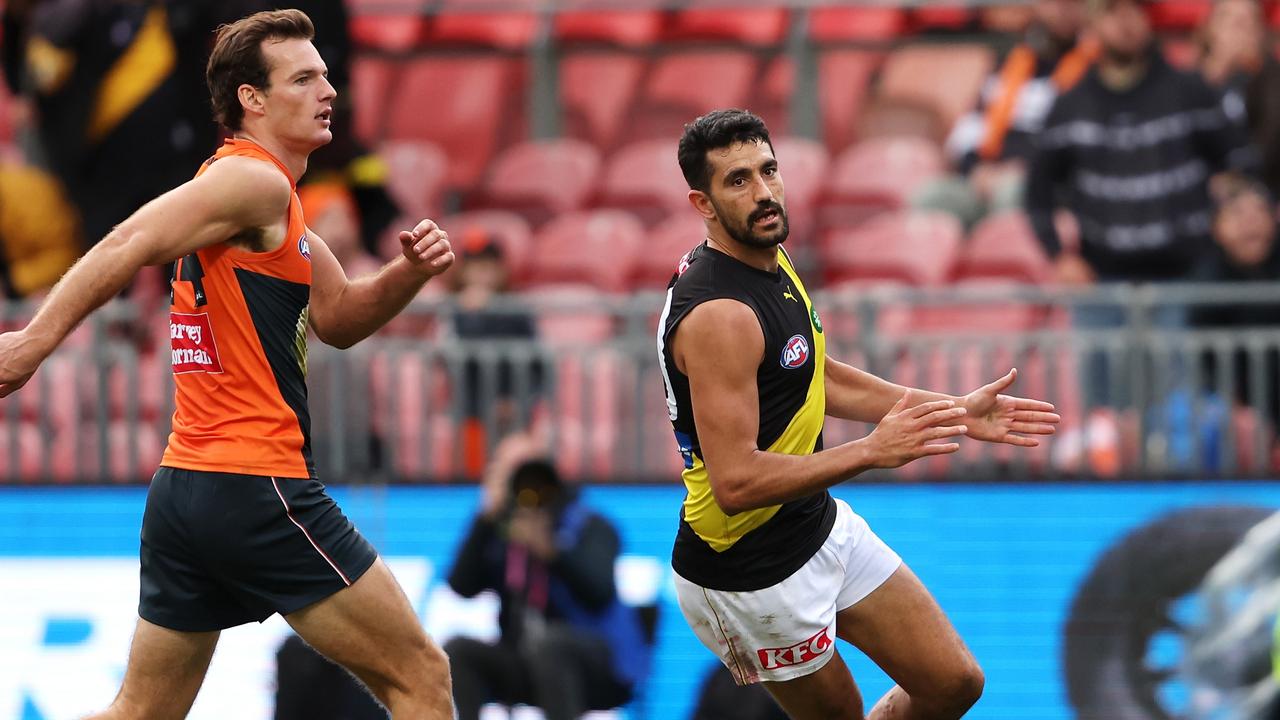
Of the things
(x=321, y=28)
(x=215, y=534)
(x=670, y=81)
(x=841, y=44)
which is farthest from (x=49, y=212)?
(x=215, y=534)

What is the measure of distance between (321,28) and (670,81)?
4190 millimetres

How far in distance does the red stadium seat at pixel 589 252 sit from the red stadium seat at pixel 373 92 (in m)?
2.30

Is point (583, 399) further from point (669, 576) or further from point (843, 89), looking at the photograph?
point (843, 89)

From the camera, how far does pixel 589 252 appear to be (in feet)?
40.8

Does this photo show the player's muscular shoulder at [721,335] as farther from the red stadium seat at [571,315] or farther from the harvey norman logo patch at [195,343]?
the red stadium seat at [571,315]

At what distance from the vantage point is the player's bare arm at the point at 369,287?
5902 millimetres

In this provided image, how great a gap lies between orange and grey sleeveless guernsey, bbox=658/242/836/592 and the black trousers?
3.18 m

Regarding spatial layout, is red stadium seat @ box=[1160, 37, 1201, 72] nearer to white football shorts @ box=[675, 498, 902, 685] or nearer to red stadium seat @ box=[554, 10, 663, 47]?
red stadium seat @ box=[554, 10, 663, 47]

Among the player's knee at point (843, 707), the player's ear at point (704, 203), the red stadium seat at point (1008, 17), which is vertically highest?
the red stadium seat at point (1008, 17)

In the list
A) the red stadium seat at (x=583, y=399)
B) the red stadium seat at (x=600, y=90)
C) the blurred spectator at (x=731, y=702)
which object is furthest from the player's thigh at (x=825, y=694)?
the red stadium seat at (x=600, y=90)

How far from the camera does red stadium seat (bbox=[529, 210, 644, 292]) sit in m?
12.4

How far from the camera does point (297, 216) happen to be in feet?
18.6

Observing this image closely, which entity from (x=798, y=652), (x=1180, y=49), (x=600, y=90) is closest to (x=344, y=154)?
(x=600, y=90)

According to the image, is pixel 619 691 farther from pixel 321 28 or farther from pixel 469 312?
pixel 321 28
